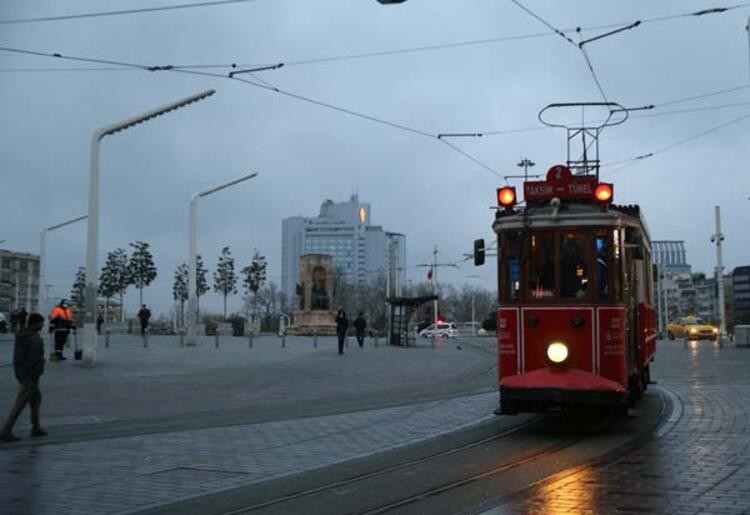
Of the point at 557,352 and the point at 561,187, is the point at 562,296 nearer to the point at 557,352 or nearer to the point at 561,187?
the point at 557,352

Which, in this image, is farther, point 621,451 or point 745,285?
point 745,285

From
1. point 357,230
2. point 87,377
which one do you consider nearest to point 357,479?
point 87,377

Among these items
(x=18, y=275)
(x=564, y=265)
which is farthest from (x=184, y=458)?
(x=18, y=275)

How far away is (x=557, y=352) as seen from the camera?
12.0 m

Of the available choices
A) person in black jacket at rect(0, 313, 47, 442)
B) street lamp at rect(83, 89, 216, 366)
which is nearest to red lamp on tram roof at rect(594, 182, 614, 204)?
person in black jacket at rect(0, 313, 47, 442)

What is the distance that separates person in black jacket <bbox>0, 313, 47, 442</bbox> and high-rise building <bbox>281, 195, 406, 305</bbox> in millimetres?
117574

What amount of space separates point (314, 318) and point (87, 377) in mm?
38495

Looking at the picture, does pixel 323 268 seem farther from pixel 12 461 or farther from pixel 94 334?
pixel 12 461

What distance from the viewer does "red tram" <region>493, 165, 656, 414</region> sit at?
11891 mm

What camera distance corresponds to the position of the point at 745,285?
12669 cm

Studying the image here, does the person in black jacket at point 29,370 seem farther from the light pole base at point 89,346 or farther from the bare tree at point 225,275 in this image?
the bare tree at point 225,275

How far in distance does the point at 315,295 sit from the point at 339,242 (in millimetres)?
78437

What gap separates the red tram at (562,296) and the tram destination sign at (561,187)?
2cm

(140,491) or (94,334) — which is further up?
(94,334)
